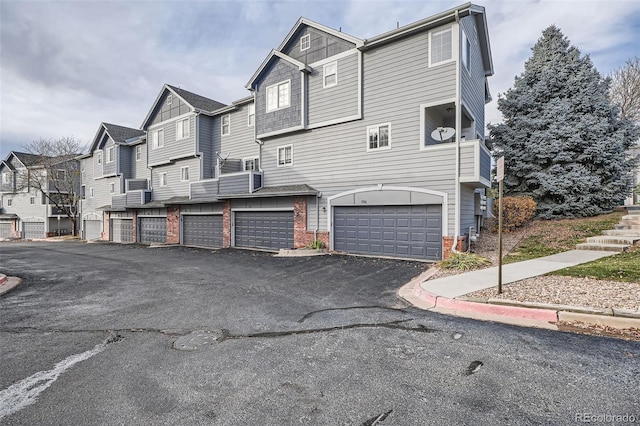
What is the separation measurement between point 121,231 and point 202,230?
1236cm

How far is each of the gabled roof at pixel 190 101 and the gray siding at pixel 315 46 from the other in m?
8.68

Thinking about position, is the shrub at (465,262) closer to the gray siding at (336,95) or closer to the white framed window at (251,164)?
the gray siding at (336,95)

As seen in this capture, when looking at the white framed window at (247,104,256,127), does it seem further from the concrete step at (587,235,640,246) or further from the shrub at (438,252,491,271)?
the concrete step at (587,235,640,246)

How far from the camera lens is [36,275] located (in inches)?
449

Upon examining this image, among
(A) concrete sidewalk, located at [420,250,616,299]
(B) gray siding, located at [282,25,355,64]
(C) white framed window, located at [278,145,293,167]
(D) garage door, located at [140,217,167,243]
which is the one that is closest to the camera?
(A) concrete sidewalk, located at [420,250,616,299]

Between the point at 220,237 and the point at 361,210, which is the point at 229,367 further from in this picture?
the point at 220,237

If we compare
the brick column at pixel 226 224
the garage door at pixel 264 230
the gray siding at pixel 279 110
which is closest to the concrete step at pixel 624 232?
the garage door at pixel 264 230

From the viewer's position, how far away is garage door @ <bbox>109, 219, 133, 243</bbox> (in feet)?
87.2

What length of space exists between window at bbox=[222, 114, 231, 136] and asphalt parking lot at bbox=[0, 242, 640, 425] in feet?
51.8

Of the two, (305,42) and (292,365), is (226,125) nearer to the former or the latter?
(305,42)

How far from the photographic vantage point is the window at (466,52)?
1229 centimetres

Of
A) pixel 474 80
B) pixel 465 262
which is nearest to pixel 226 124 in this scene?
pixel 474 80

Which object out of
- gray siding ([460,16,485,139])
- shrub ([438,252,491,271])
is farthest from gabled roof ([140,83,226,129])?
shrub ([438,252,491,271])

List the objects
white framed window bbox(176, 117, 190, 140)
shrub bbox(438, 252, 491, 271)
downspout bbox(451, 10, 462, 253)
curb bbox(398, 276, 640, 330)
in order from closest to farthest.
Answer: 1. curb bbox(398, 276, 640, 330)
2. shrub bbox(438, 252, 491, 271)
3. downspout bbox(451, 10, 462, 253)
4. white framed window bbox(176, 117, 190, 140)
